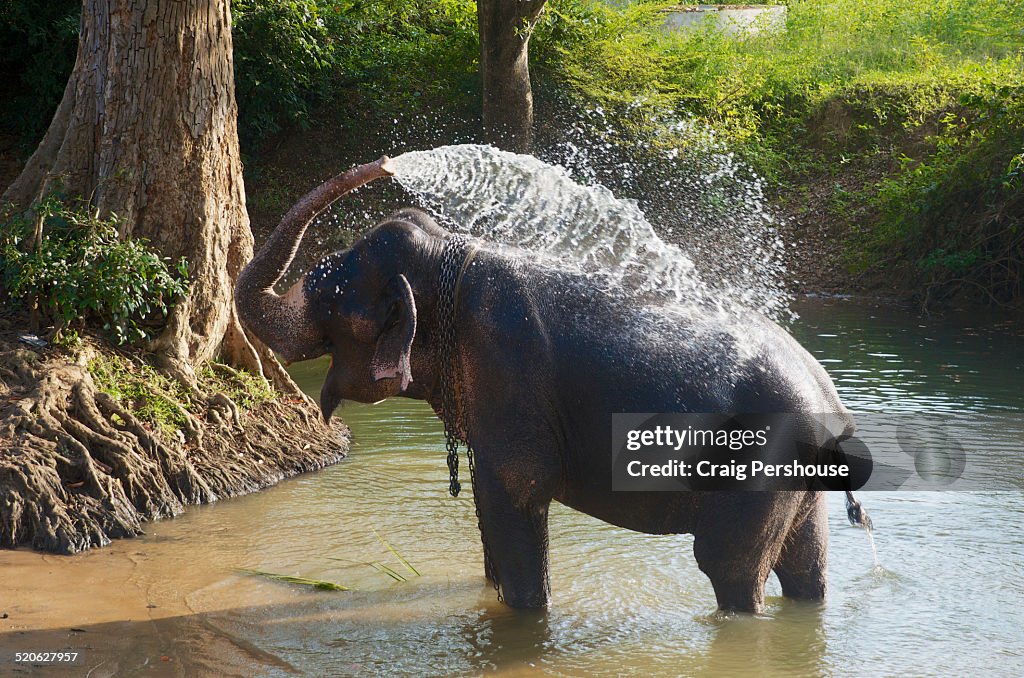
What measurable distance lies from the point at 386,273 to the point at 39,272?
3186mm

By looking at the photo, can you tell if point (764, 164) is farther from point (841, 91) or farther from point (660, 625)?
point (660, 625)

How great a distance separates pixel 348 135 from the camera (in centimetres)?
1777

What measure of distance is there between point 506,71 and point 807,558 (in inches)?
472

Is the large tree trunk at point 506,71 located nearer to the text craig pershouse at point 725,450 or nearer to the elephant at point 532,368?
the elephant at point 532,368

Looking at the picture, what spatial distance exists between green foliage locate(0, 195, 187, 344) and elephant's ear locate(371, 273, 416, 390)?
2.96 metres

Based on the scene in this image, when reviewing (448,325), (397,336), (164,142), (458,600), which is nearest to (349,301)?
(397,336)

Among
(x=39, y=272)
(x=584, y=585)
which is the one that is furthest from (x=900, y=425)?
(x=39, y=272)

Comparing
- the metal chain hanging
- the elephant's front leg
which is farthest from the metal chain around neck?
the elephant's front leg

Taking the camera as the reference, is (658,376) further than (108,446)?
No

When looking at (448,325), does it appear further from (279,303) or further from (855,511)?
(855,511)

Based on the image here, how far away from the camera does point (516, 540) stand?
188 inches

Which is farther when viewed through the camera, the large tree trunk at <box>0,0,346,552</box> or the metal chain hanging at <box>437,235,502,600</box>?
the large tree trunk at <box>0,0,346,552</box>

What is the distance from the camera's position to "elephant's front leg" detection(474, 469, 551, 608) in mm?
4730

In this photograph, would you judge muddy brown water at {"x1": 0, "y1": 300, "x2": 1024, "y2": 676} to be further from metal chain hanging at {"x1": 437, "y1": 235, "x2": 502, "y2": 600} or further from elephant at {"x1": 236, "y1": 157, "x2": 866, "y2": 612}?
metal chain hanging at {"x1": 437, "y1": 235, "x2": 502, "y2": 600}
